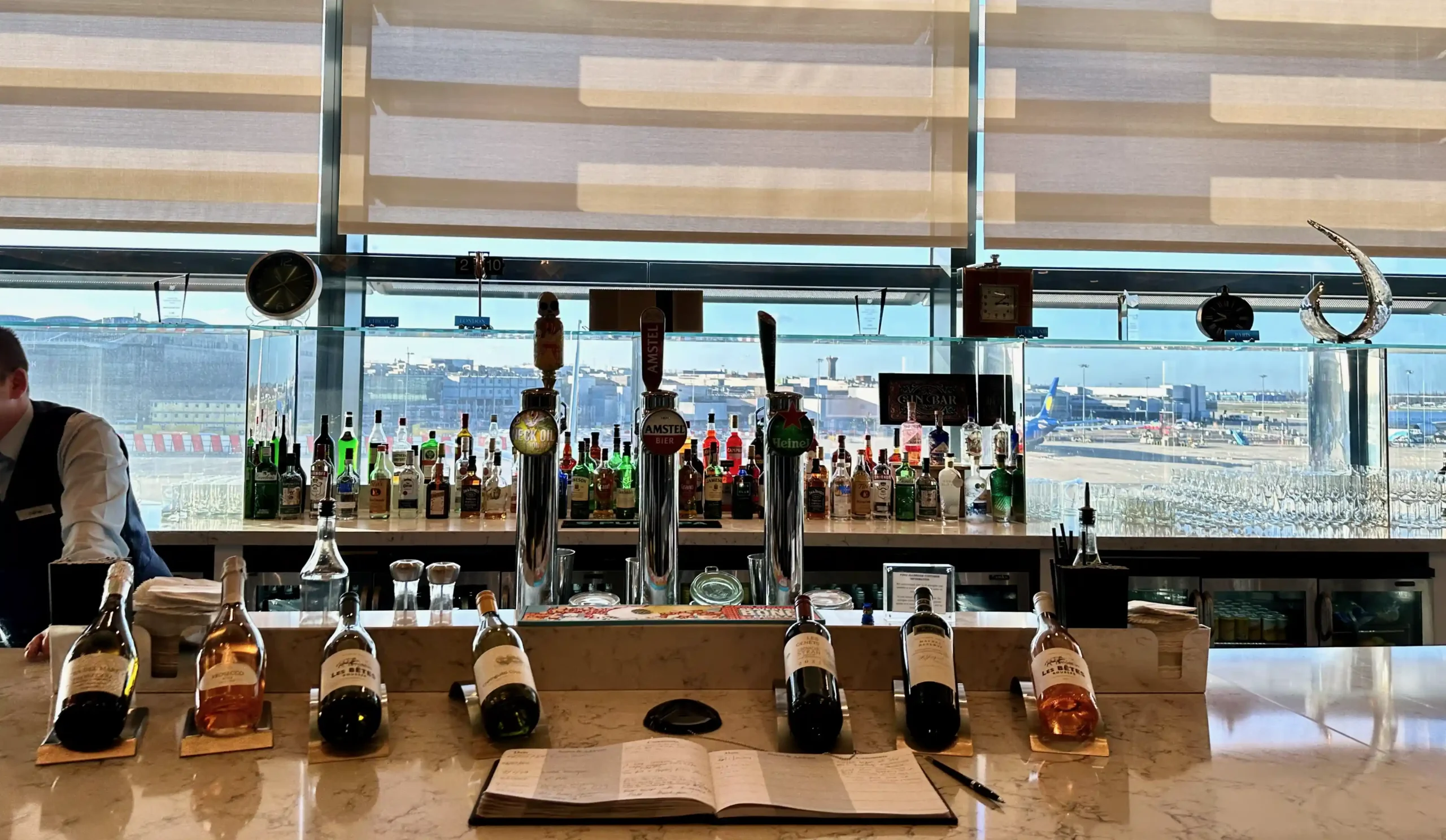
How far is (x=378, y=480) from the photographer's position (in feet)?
11.5

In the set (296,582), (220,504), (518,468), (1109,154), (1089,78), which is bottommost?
(296,582)

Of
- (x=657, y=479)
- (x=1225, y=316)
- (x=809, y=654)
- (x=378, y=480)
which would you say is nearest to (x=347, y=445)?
(x=378, y=480)

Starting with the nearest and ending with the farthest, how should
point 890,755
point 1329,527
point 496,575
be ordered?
point 890,755 → point 496,575 → point 1329,527

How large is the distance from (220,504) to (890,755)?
10.3 feet

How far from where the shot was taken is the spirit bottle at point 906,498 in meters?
3.65

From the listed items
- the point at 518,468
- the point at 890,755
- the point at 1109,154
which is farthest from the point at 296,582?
the point at 1109,154

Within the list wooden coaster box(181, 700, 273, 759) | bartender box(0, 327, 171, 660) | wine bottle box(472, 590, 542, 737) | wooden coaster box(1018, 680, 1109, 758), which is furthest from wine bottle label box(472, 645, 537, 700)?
bartender box(0, 327, 171, 660)

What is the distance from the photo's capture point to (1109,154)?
4195 mm

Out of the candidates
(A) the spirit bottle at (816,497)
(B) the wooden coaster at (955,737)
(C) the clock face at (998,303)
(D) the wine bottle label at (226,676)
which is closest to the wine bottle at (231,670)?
(D) the wine bottle label at (226,676)

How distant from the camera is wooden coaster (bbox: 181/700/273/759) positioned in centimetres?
112

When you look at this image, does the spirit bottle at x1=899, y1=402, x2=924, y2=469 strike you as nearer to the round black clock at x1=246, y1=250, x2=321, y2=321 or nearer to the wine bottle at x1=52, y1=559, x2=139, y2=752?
the round black clock at x1=246, y1=250, x2=321, y2=321

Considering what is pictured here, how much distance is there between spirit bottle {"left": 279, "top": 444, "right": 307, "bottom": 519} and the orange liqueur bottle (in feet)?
9.91

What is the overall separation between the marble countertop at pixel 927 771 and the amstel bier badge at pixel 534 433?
1.21ft

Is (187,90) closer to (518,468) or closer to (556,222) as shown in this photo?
(556,222)
